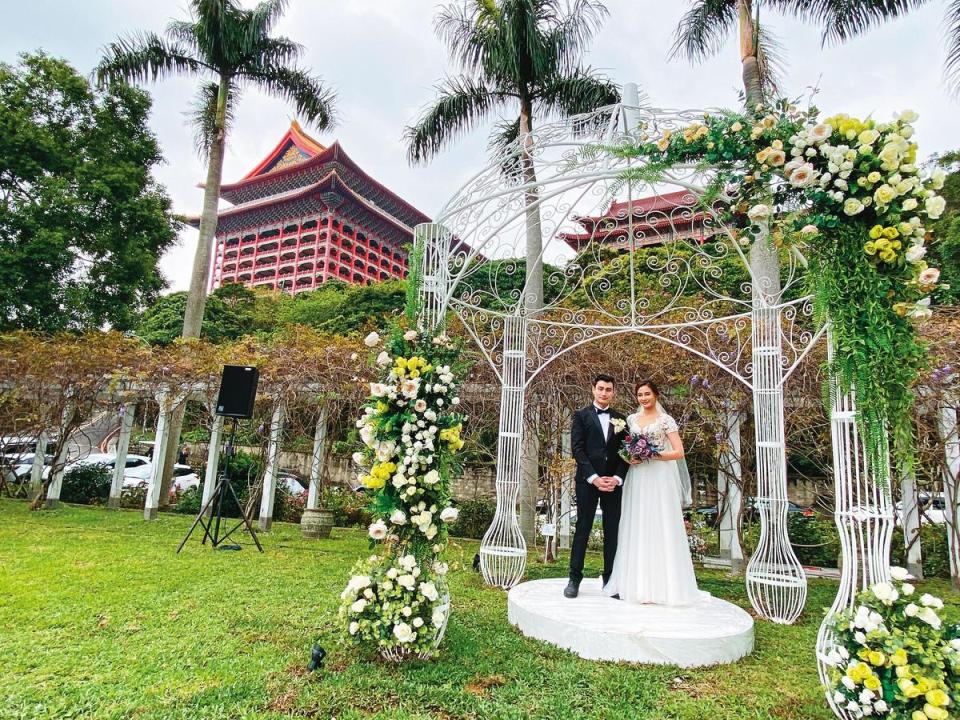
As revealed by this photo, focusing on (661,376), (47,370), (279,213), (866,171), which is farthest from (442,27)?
(279,213)

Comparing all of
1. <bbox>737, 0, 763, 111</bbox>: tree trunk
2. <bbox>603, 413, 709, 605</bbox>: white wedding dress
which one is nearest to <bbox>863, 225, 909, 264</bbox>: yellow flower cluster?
<bbox>603, 413, 709, 605</bbox>: white wedding dress

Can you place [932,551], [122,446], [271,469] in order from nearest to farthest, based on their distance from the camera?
[932,551], [271,469], [122,446]

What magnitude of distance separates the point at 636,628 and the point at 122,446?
908cm

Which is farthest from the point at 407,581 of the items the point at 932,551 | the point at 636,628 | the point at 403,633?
the point at 932,551

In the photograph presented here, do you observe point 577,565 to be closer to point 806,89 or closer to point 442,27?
point 806,89

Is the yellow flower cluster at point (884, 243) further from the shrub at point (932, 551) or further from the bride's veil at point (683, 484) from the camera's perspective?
the shrub at point (932, 551)

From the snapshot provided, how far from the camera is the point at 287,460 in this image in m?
Result: 12.3

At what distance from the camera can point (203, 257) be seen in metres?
9.86

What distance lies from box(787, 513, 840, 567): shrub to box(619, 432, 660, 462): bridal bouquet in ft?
15.3

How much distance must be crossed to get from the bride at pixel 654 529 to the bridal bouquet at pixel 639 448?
1.9 inches

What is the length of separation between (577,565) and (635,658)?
92cm

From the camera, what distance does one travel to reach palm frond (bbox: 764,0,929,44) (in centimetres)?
701

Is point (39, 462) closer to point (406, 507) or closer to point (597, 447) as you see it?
point (406, 507)

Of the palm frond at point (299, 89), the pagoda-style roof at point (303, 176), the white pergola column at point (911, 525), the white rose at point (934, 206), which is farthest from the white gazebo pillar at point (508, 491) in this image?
the pagoda-style roof at point (303, 176)
